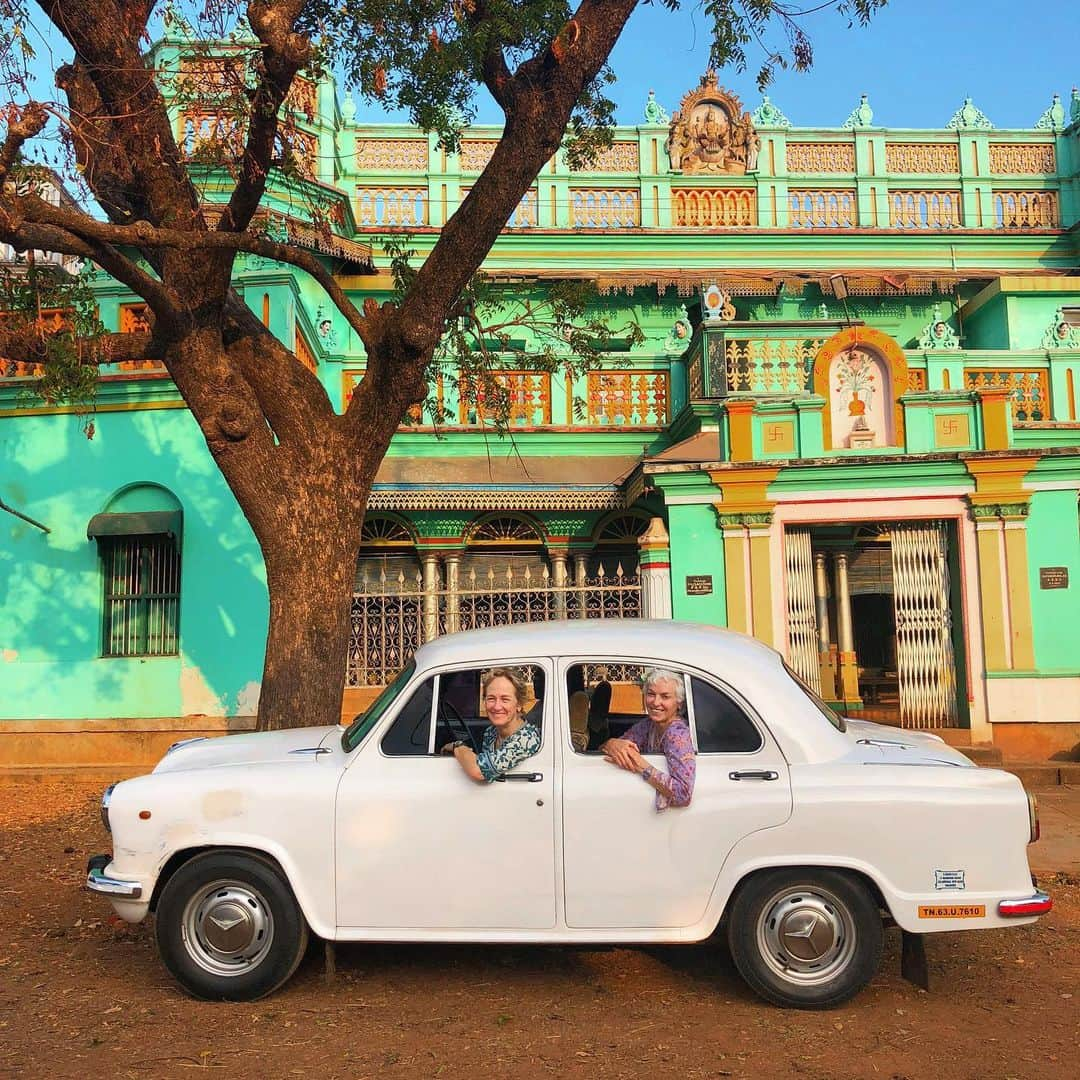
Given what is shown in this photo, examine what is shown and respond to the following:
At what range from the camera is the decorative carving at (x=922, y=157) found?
63.7 feet

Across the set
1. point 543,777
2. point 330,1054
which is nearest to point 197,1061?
point 330,1054

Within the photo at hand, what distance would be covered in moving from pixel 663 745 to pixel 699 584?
639 centimetres

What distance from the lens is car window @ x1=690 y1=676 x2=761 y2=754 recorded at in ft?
15.6

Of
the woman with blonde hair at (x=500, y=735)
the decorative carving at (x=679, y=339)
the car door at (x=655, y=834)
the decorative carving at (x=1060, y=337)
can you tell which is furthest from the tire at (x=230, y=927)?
the decorative carving at (x=1060, y=337)

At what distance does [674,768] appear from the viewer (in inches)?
183

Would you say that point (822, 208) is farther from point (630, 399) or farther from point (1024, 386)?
point (1024, 386)

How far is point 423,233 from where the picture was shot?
18062 mm

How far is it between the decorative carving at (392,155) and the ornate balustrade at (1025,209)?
33.3ft

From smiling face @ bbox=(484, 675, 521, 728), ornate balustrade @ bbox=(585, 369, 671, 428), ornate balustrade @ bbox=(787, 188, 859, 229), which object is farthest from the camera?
ornate balustrade @ bbox=(787, 188, 859, 229)

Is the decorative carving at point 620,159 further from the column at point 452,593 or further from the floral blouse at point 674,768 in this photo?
the floral blouse at point 674,768

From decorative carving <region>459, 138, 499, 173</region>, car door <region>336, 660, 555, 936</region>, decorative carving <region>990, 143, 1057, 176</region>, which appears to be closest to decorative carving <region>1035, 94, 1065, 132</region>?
decorative carving <region>990, 143, 1057, 176</region>

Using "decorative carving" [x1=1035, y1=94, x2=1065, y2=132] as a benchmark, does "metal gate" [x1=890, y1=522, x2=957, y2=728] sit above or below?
below

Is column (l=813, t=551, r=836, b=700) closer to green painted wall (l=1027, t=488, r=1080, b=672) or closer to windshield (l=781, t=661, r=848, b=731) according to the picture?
green painted wall (l=1027, t=488, r=1080, b=672)

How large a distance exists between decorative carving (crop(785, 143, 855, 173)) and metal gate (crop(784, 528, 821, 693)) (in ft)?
34.4
